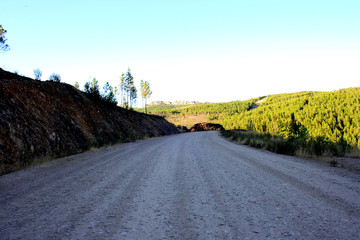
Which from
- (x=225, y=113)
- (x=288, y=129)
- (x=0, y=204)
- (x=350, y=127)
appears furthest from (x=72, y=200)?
(x=225, y=113)

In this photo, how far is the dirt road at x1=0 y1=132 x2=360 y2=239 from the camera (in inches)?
77.3

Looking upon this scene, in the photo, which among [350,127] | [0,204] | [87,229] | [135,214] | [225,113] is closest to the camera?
[87,229]

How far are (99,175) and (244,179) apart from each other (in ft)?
11.2

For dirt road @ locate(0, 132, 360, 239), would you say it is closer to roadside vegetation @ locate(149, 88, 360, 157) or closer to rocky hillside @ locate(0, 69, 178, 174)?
rocky hillside @ locate(0, 69, 178, 174)

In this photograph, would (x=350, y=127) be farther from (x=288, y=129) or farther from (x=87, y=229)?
(x=87, y=229)

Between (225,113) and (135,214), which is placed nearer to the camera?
(135,214)

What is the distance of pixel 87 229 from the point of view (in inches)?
79.8

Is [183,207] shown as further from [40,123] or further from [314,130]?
[314,130]

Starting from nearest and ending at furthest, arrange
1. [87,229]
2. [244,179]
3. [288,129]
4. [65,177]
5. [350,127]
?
[87,229] < [244,179] < [65,177] < [288,129] < [350,127]

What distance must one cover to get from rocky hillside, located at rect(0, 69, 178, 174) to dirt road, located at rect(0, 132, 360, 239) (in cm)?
305

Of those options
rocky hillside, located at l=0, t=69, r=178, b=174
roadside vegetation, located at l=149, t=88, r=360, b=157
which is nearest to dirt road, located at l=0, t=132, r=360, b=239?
rocky hillside, located at l=0, t=69, r=178, b=174

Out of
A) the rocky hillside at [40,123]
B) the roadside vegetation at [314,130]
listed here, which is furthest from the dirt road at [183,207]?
the roadside vegetation at [314,130]

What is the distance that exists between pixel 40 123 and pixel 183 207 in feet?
30.9

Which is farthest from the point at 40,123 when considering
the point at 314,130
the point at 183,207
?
the point at 314,130
